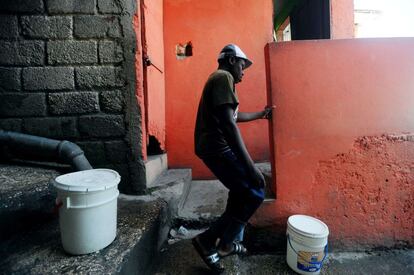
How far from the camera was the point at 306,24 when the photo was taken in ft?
16.3

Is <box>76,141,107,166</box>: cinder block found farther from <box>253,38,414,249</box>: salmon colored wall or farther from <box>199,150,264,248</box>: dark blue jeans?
<box>253,38,414,249</box>: salmon colored wall

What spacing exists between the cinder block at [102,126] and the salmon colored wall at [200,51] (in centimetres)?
132

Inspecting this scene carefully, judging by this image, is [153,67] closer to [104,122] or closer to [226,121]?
[104,122]

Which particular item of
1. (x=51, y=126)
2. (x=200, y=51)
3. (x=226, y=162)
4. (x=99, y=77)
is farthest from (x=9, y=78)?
(x=200, y=51)

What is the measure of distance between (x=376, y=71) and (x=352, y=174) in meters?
1.03

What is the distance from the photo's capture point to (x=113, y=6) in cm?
244

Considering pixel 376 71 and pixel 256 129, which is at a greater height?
pixel 376 71

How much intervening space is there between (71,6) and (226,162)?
2.12 metres

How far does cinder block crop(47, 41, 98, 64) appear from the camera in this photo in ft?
7.95

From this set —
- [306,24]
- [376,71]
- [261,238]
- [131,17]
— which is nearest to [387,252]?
[261,238]

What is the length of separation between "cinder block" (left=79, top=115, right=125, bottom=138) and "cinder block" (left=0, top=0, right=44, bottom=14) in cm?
112

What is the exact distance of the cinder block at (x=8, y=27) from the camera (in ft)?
7.83

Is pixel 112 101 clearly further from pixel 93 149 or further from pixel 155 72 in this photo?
pixel 155 72

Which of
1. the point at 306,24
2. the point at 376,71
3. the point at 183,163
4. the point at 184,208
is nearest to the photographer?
the point at 376,71
